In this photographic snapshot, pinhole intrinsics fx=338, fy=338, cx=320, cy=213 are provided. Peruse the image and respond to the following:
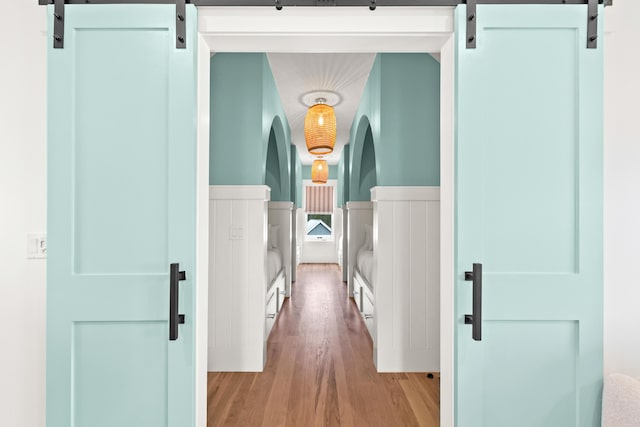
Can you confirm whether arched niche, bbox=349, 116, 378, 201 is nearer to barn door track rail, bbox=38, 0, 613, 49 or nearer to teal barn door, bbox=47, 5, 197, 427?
barn door track rail, bbox=38, 0, 613, 49

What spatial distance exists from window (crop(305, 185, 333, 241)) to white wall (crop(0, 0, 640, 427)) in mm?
7787

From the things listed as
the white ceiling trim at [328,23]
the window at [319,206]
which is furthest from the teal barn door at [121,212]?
the window at [319,206]

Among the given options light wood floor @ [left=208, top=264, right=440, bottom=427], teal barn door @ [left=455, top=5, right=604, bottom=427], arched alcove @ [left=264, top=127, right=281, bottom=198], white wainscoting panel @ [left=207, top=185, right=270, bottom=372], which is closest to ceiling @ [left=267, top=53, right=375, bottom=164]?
arched alcove @ [left=264, top=127, right=281, bottom=198]

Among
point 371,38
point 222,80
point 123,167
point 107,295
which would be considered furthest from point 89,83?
point 222,80

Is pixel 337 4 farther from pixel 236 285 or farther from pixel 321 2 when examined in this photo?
pixel 236 285

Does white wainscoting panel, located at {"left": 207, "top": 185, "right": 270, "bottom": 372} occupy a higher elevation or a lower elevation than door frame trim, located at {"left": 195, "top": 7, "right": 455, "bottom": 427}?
lower

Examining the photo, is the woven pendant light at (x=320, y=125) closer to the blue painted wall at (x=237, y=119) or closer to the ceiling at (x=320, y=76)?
the ceiling at (x=320, y=76)

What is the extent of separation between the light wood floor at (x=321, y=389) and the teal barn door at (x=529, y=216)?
0.87 metres

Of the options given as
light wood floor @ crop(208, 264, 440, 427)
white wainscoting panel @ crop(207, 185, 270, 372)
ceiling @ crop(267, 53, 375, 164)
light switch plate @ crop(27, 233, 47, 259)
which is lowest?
light wood floor @ crop(208, 264, 440, 427)

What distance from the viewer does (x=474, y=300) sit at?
4.30 feet

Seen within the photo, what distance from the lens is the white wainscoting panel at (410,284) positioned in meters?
2.64

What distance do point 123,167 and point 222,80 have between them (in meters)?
1.68

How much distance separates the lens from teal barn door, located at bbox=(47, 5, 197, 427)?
4.42 ft

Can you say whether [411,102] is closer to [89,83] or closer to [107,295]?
[89,83]
